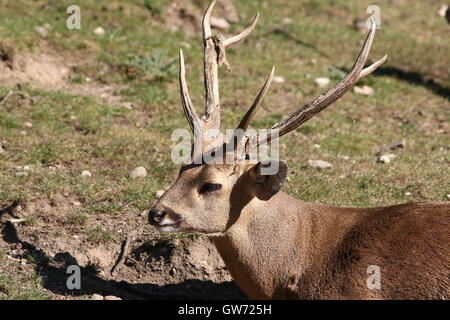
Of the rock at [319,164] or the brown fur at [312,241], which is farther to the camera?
the rock at [319,164]

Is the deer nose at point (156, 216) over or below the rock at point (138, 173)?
below

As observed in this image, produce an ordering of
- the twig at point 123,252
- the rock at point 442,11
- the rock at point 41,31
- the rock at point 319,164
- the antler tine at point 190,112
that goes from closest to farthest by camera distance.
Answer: the antler tine at point 190,112 → the twig at point 123,252 → the rock at point 319,164 → the rock at point 41,31 → the rock at point 442,11

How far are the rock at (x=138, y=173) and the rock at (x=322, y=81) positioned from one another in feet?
14.0

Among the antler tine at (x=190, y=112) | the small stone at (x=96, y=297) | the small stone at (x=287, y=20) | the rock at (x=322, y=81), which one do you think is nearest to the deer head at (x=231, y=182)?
the antler tine at (x=190, y=112)

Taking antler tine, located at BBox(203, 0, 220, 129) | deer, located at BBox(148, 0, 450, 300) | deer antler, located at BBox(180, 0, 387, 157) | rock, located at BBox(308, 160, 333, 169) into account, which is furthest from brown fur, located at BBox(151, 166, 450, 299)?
rock, located at BBox(308, 160, 333, 169)

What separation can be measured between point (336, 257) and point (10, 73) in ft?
20.6

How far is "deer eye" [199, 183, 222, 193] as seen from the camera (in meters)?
5.63

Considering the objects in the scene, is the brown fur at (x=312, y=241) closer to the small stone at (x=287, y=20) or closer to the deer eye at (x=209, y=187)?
the deer eye at (x=209, y=187)

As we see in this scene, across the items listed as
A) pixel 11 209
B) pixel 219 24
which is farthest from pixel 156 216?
pixel 219 24

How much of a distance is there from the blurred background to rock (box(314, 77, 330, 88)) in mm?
20

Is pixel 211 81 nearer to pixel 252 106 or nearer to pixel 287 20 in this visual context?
pixel 252 106

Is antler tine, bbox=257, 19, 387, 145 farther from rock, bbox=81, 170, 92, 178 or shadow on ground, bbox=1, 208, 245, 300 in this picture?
rock, bbox=81, 170, 92, 178

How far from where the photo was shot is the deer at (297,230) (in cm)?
539
